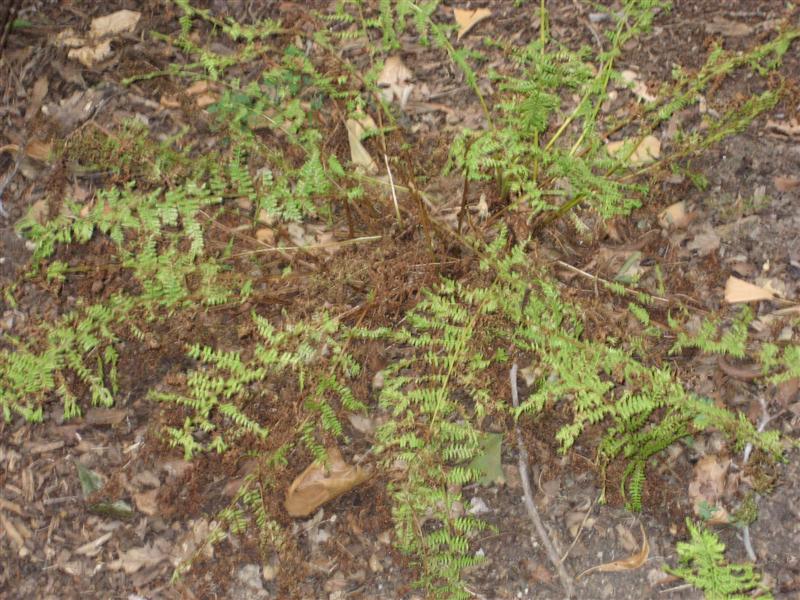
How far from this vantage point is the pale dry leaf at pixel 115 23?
3256 millimetres

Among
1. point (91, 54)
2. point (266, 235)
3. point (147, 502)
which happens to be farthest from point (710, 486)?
point (91, 54)

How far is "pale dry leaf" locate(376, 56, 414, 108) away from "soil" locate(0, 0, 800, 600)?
0.08 meters

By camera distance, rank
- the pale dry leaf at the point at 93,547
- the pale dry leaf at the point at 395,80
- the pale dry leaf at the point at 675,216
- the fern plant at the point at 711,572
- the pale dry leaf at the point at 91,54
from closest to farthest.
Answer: the fern plant at the point at 711,572 → the pale dry leaf at the point at 93,547 → the pale dry leaf at the point at 675,216 → the pale dry leaf at the point at 395,80 → the pale dry leaf at the point at 91,54

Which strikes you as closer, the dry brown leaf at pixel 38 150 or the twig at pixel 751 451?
the twig at pixel 751 451

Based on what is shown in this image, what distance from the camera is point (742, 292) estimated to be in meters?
2.68

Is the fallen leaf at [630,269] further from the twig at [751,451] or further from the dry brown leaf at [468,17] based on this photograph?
the dry brown leaf at [468,17]

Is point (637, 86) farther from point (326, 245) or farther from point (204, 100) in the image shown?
point (204, 100)

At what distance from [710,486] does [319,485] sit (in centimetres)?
131

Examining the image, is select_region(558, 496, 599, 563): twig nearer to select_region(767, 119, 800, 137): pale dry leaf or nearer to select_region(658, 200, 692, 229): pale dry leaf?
select_region(658, 200, 692, 229): pale dry leaf

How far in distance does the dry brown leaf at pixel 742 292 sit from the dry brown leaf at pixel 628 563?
35.0 inches

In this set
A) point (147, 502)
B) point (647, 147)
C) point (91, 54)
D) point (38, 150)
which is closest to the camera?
point (147, 502)

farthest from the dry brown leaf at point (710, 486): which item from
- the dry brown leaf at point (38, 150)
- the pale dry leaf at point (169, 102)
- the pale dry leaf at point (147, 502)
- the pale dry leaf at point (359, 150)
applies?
the dry brown leaf at point (38, 150)

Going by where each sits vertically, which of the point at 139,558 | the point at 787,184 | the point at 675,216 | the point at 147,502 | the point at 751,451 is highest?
the point at 787,184

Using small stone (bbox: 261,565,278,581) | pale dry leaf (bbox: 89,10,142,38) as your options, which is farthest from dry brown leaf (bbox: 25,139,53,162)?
small stone (bbox: 261,565,278,581)
